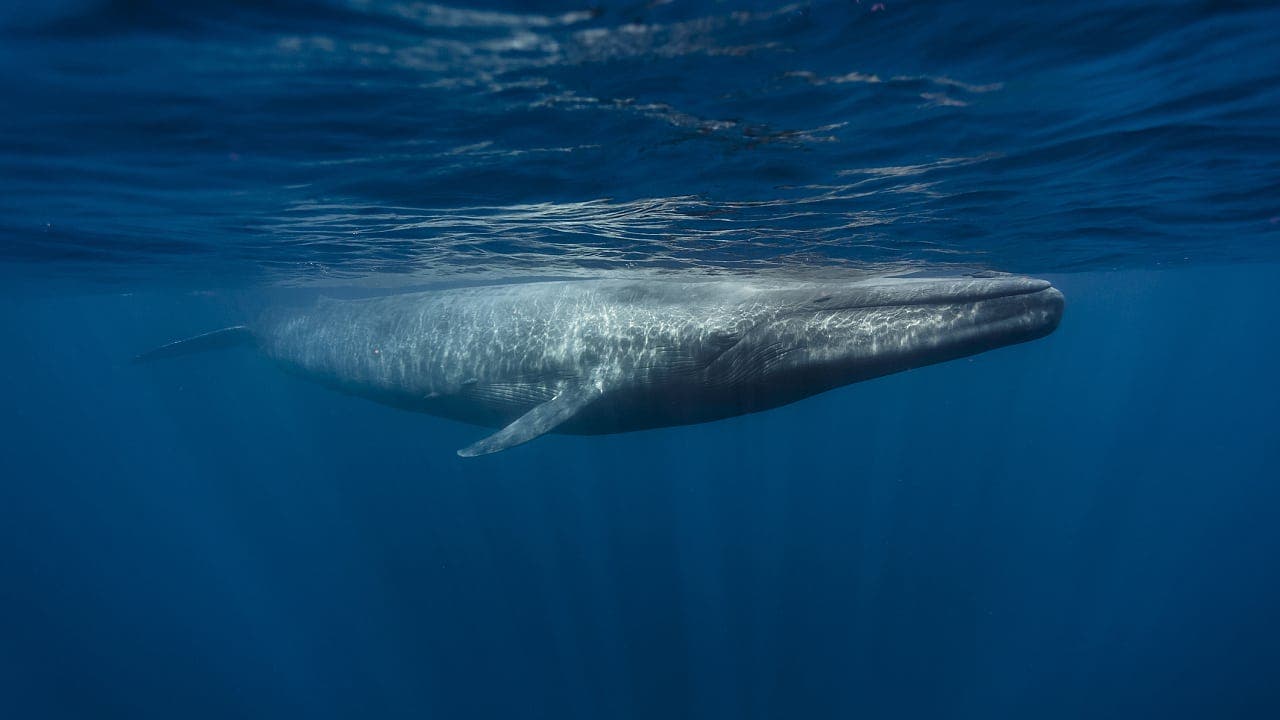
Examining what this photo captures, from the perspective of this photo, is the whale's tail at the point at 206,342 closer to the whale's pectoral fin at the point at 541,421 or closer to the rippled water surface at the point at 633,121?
the rippled water surface at the point at 633,121

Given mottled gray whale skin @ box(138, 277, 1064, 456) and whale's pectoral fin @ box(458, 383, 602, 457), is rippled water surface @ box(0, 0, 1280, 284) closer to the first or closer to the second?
mottled gray whale skin @ box(138, 277, 1064, 456)

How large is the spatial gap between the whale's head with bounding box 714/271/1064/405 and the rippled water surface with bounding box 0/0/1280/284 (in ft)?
7.07

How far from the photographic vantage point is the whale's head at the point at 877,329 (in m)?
6.59

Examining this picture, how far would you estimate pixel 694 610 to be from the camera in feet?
93.7

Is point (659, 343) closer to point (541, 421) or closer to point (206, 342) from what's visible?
point (541, 421)

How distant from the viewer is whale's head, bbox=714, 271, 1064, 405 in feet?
21.6

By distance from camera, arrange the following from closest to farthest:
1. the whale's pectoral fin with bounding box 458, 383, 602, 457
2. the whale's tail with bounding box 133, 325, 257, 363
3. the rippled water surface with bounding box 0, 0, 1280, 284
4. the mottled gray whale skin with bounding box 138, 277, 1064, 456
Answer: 1. the rippled water surface with bounding box 0, 0, 1280, 284
2. the mottled gray whale skin with bounding box 138, 277, 1064, 456
3. the whale's pectoral fin with bounding box 458, 383, 602, 457
4. the whale's tail with bounding box 133, 325, 257, 363

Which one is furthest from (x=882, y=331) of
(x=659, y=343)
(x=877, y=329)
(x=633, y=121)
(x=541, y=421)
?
(x=541, y=421)

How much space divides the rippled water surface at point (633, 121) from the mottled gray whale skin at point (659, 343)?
199 centimetres

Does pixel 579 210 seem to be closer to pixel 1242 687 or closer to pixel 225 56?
pixel 225 56

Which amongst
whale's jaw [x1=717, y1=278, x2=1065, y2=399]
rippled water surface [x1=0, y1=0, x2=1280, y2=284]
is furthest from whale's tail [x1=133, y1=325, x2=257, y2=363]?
whale's jaw [x1=717, y1=278, x2=1065, y2=399]

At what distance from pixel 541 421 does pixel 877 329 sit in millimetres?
4355

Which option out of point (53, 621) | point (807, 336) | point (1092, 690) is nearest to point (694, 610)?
point (1092, 690)

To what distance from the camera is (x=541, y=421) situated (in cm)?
802
